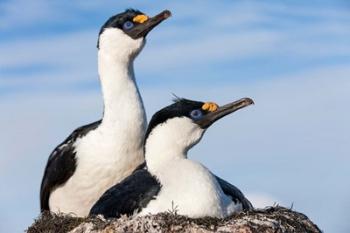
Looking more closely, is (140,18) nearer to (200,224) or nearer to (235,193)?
(235,193)

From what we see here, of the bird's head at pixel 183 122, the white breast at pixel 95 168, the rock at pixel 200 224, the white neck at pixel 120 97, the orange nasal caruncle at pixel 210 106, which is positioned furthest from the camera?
the white neck at pixel 120 97

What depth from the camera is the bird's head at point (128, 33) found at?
49.5 ft

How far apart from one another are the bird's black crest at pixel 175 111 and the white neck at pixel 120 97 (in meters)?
2.20

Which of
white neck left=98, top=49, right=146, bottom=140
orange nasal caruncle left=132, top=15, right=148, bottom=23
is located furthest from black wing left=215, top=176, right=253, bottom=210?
orange nasal caruncle left=132, top=15, right=148, bottom=23

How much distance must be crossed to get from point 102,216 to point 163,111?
4.57 ft

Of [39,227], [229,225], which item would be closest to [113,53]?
[39,227]

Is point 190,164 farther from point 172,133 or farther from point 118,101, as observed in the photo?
point 118,101

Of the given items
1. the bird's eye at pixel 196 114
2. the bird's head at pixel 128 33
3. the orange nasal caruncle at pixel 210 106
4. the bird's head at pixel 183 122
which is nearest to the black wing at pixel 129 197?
the bird's head at pixel 183 122

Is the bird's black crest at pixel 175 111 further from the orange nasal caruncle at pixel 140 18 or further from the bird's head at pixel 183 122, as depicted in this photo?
the orange nasal caruncle at pixel 140 18

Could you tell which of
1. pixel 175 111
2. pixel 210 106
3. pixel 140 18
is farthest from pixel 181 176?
pixel 140 18

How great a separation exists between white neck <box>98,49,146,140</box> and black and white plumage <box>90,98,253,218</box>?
2.23 metres

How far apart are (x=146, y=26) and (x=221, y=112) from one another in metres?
2.71

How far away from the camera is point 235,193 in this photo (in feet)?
41.1

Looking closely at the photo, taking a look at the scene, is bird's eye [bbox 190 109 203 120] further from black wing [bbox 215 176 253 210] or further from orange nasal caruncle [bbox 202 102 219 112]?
black wing [bbox 215 176 253 210]
